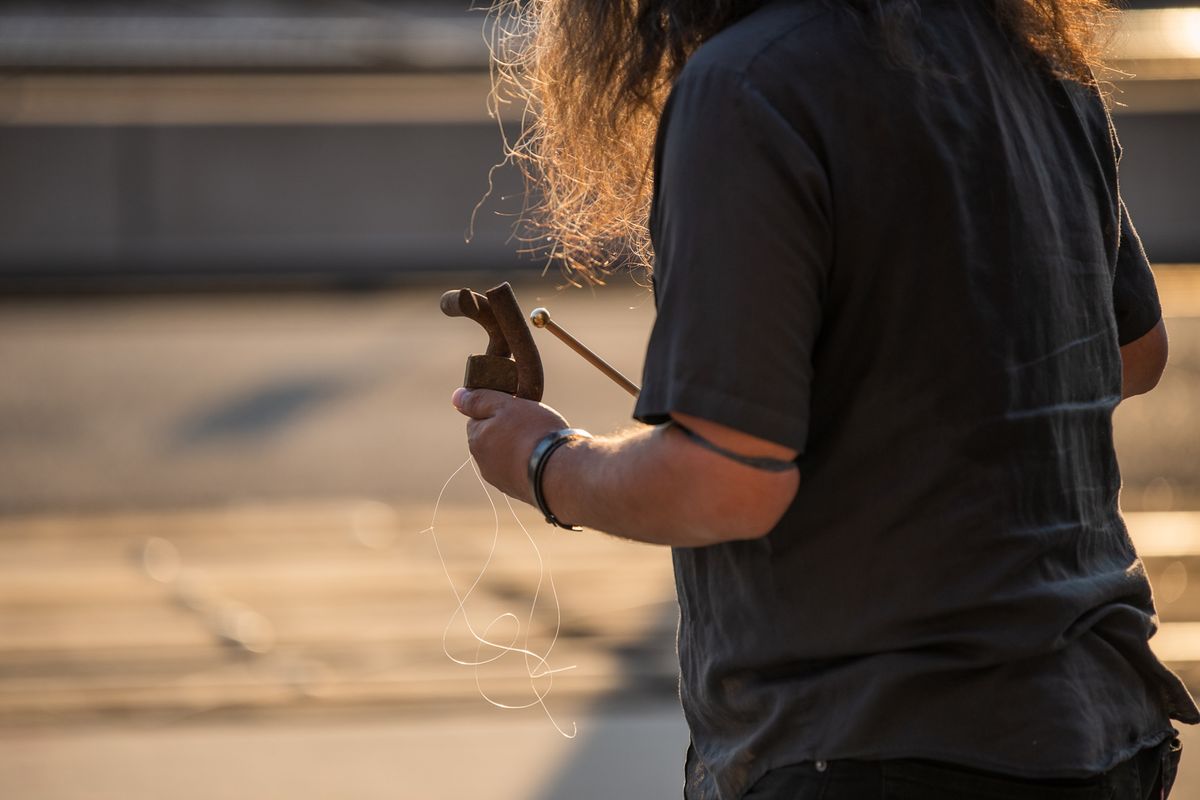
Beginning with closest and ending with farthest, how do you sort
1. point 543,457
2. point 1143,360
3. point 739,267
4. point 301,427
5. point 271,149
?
1. point 739,267
2. point 543,457
3. point 1143,360
4. point 301,427
5. point 271,149

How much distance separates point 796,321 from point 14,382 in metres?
7.96

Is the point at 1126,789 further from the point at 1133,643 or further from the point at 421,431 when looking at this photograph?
the point at 421,431

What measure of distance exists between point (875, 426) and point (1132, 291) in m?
0.47

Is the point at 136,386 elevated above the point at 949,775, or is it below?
below

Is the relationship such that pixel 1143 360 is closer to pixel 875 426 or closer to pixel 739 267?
pixel 875 426

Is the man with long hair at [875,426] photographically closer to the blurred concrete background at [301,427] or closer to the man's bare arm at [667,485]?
the man's bare arm at [667,485]

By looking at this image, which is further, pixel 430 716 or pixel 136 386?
pixel 136 386

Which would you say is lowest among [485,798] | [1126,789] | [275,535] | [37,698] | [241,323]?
[241,323]

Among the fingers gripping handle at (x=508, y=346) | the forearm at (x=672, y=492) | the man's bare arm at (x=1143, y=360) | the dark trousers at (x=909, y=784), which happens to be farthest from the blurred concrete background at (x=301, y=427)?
the dark trousers at (x=909, y=784)

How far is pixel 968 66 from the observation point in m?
1.17

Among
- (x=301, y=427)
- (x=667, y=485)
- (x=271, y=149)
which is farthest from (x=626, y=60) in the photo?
(x=271, y=149)

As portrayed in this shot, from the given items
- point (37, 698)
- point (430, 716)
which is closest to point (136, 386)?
point (37, 698)

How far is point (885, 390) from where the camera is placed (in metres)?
1.11

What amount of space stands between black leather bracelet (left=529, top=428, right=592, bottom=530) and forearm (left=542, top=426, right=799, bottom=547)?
5cm
